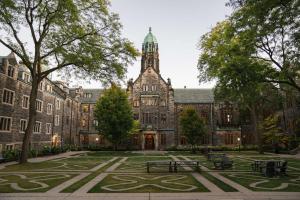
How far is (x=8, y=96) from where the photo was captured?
96.5ft

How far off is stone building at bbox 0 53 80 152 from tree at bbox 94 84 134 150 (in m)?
7.36

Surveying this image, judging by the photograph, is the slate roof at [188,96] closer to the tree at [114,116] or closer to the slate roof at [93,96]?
the slate roof at [93,96]

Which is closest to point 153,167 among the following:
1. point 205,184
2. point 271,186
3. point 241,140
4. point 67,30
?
point 205,184

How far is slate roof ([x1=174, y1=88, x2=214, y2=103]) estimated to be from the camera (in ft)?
→ 179

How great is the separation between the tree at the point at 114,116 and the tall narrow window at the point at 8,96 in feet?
50.8

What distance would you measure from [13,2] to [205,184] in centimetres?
2042

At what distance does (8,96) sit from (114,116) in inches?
657

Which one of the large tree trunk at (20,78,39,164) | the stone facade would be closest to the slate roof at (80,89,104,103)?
the stone facade

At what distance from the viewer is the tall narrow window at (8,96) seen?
28562 mm

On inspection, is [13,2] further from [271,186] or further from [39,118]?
[271,186]

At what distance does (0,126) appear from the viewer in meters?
27.7

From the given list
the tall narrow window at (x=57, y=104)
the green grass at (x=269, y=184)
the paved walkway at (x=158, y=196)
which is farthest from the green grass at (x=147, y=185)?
the tall narrow window at (x=57, y=104)

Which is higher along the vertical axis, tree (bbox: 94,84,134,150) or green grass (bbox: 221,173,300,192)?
tree (bbox: 94,84,134,150)

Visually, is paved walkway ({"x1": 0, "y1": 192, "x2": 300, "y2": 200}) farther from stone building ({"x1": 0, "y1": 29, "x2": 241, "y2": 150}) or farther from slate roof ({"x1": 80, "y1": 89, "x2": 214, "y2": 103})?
slate roof ({"x1": 80, "y1": 89, "x2": 214, "y2": 103})
